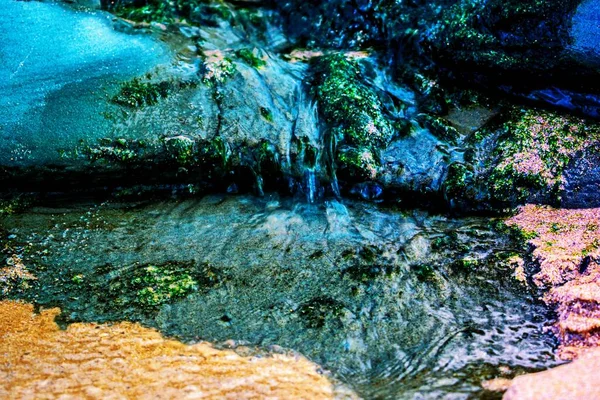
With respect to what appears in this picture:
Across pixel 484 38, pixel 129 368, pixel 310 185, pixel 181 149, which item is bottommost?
pixel 129 368

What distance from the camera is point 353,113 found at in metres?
3.99

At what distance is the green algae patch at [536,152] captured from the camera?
3545mm

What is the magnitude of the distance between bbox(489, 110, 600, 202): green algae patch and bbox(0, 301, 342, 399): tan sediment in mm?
2021

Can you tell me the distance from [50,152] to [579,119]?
374 cm

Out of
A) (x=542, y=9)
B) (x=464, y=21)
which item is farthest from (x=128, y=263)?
(x=542, y=9)

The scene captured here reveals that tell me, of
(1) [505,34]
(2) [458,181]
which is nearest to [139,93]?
(2) [458,181]

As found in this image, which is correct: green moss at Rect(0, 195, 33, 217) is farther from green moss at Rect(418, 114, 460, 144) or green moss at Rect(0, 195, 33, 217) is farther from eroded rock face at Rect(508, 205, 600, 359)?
eroded rock face at Rect(508, 205, 600, 359)

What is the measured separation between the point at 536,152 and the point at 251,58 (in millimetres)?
2306

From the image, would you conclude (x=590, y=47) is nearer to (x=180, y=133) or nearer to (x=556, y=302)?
(x=556, y=302)

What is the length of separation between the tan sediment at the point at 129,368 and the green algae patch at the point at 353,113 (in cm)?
177

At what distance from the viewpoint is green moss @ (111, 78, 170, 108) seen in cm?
378

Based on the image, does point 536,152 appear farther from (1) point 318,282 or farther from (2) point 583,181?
(1) point 318,282

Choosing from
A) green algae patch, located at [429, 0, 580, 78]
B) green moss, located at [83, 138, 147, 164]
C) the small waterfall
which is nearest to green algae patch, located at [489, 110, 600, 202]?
green algae patch, located at [429, 0, 580, 78]

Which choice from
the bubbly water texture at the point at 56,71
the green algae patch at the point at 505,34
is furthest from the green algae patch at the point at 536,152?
the bubbly water texture at the point at 56,71
